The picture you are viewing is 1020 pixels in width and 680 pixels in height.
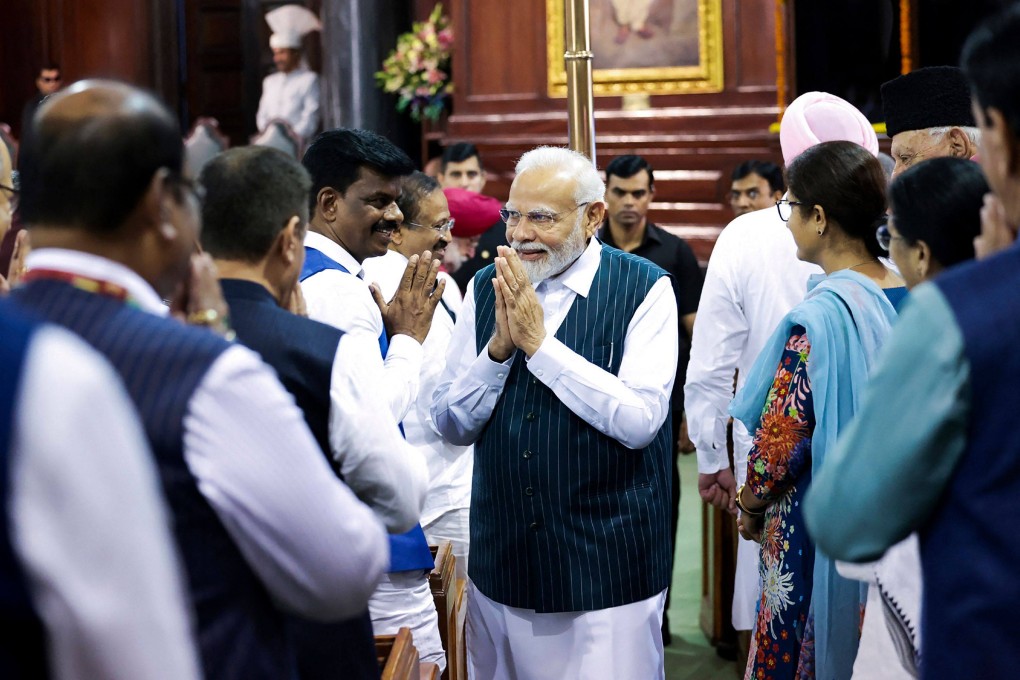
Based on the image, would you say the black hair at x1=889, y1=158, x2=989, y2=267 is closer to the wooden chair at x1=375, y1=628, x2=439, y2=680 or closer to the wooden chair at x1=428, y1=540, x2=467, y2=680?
the wooden chair at x1=375, y1=628, x2=439, y2=680

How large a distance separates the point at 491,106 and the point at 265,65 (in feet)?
13.4

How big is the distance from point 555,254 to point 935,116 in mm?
1151

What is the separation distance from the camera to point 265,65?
38.4 ft

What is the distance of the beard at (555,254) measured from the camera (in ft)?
9.37

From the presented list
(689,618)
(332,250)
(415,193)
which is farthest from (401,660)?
(689,618)

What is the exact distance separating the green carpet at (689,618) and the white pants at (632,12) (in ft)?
10.0

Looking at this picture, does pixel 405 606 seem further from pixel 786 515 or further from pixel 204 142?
pixel 204 142

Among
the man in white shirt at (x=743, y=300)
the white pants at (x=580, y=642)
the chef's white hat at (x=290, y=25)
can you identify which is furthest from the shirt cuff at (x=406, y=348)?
the chef's white hat at (x=290, y=25)

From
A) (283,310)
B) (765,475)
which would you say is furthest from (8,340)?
(765,475)

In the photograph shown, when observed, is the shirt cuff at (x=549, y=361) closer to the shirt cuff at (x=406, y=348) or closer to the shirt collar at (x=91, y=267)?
the shirt cuff at (x=406, y=348)

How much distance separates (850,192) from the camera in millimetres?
2574

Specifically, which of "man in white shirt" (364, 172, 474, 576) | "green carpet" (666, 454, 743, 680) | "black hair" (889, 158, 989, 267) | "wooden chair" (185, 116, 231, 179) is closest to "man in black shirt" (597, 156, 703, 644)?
"green carpet" (666, 454, 743, 680)

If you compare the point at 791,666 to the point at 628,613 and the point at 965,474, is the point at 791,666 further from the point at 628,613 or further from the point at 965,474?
the point at 965,474

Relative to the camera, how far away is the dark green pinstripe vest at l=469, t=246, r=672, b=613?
2754mm
